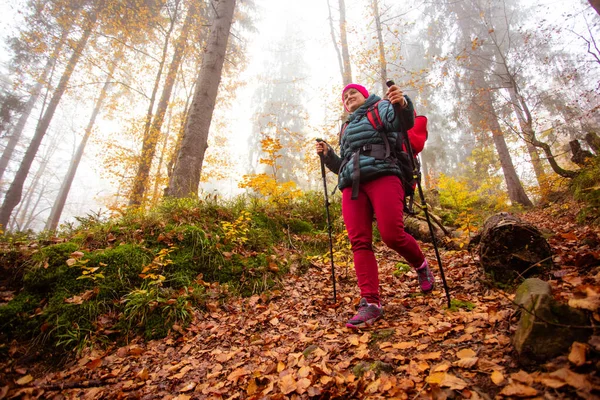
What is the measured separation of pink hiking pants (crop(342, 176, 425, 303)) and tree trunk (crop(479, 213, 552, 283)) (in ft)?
2.58

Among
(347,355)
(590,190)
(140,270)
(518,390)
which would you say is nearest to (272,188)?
(140,270)

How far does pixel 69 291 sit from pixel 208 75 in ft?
17.0

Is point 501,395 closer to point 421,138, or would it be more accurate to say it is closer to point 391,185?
point 391,185

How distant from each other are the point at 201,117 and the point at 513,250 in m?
6.04

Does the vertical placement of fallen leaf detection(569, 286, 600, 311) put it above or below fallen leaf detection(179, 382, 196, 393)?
above

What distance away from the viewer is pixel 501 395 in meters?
1.27

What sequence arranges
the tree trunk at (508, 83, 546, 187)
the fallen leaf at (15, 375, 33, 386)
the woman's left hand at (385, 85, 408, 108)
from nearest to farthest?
1. the fallen leaf at (15, 375, 33, 386)
2. the woman's left hand at (385, 85, 408, 108)
3. the tree trunk at (508, 83, 546, 187)

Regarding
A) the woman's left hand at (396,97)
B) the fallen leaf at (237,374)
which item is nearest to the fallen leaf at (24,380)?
the fallen leaf at (237,374)

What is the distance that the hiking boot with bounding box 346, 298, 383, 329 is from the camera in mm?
2531

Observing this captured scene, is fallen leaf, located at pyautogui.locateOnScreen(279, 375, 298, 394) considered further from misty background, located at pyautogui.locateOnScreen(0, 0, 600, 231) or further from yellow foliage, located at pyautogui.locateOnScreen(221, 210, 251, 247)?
misty background, located at pyautogui.locateOnScreen(0, 0, 600, 231)

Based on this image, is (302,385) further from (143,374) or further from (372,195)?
(372,195)

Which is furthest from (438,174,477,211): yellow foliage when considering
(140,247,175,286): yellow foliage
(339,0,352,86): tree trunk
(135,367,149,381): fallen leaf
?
(339,0,352,86): tree trunk

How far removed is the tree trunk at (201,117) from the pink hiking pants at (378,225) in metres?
3.71

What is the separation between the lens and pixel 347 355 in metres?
2.12
